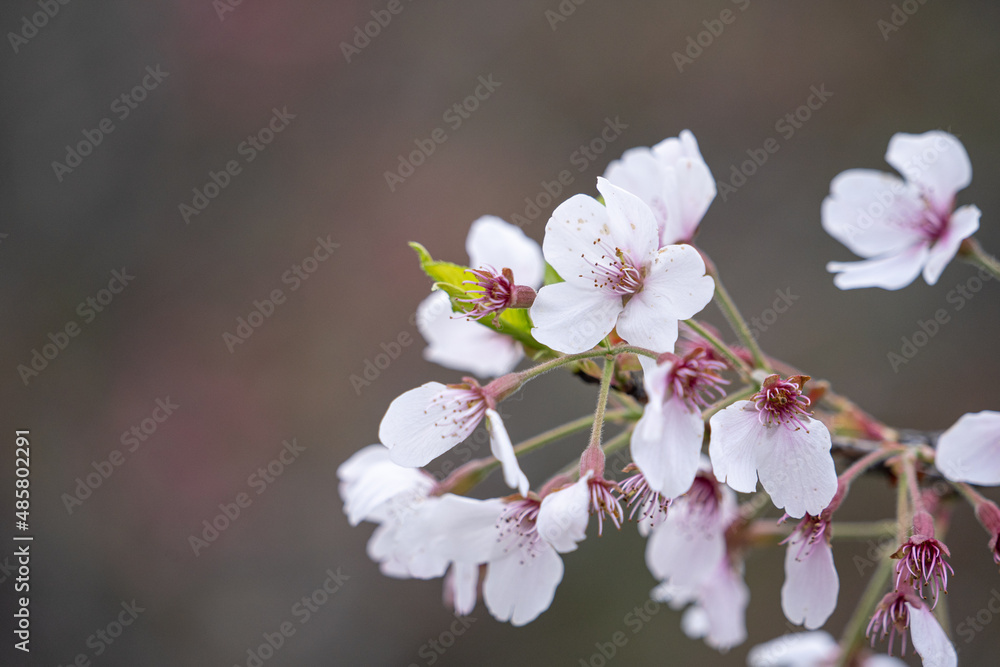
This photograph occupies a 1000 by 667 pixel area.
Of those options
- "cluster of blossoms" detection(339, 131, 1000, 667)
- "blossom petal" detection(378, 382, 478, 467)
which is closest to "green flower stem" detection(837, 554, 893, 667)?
"cluster of blossoms" detection(339, 131, 1000, 667)

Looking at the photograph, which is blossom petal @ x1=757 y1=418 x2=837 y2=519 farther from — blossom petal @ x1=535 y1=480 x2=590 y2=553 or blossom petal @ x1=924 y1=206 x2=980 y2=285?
blossom petal @ x1=924 y1=206 x2=980 y2=285

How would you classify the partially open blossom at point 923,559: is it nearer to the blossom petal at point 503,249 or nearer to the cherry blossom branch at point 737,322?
the cherry blossom branch at point 737,322

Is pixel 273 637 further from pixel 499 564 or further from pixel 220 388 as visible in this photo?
pixel 499 564

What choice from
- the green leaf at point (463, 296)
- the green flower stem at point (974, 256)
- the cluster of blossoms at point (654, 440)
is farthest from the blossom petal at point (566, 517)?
the green flower stem at point (974, 256)

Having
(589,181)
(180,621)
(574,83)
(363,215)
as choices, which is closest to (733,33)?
(574,83)

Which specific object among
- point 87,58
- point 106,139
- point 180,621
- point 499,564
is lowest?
point 180,621

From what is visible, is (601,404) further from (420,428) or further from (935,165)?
(935,165)
